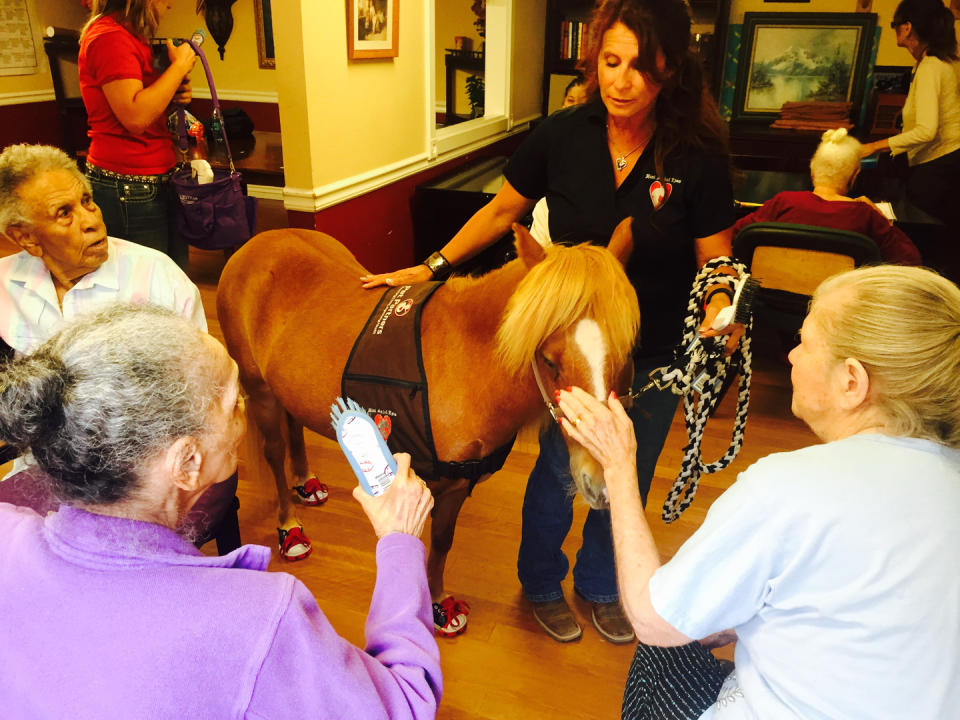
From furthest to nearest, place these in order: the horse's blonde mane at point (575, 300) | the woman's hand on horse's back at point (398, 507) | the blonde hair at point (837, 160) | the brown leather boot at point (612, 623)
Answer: the blonde hair at point (837, 160), the brown leather boot at point (612, 623), the horse's blonde mane at point (575, 300), the woman's hand on horse's back at point (398, 507)

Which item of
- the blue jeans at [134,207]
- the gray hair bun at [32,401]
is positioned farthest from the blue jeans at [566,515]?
the blue jeans at [134,207]

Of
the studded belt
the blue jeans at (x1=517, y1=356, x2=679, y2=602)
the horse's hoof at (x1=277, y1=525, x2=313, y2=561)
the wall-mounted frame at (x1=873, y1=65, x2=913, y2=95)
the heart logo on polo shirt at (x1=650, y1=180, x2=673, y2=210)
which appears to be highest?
the wall-mounted frame at (x1=873, y1=65, x2=913, y2=95)

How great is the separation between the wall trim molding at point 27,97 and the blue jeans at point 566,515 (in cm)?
641

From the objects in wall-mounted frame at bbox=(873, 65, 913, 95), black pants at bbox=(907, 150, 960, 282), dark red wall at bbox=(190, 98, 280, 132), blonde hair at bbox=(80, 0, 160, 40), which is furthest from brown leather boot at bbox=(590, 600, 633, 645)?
dark red wall at bbox=(190, 98, 280, 132)

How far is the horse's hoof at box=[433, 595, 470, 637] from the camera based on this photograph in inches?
75.8

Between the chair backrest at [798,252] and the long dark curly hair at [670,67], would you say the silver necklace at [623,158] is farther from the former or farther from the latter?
the chair backrest at [798,252]

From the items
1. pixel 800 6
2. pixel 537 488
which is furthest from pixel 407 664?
pixel 800 6

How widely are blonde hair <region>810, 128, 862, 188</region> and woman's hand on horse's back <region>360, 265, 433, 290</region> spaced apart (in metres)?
1.92

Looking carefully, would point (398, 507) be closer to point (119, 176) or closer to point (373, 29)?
point (119, 176)

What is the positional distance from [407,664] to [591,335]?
27.4 inches

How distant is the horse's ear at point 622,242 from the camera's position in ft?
4.63

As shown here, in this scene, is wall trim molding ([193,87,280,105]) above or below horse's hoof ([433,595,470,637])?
above

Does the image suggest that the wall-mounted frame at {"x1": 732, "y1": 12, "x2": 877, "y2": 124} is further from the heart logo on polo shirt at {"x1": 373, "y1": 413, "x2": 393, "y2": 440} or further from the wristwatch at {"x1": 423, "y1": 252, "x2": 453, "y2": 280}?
the heart logo on polo shirt at {"x1": 373, "y1": 413, "x2": 393, "y2": 440}

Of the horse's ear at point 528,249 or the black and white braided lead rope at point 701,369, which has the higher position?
the horse's ear at point 528,249
